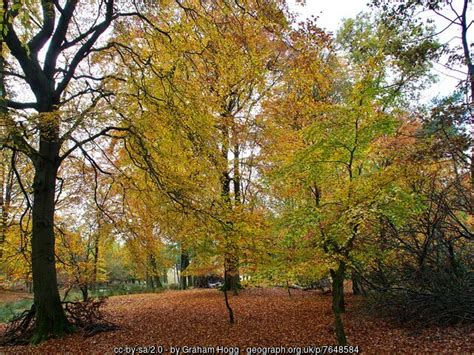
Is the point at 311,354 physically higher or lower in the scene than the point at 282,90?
lower

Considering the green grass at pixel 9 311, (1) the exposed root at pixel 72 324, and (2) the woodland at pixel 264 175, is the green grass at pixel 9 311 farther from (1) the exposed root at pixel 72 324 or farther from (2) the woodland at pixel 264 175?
(2) the woodland at pixel 264 175

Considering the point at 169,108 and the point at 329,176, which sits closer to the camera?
the point at 329,176

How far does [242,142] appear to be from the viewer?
1291 centimetres

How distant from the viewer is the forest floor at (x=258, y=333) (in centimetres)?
627

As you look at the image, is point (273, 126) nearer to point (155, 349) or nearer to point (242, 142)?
point (242, 142)

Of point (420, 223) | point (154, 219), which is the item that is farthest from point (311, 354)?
point (154, 219)

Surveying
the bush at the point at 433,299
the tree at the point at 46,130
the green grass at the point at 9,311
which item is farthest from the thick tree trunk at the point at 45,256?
the bush at the point at 433,299

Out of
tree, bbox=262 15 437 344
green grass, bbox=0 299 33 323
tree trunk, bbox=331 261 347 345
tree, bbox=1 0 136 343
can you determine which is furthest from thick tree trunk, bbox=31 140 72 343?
tree trunk, bbox=331 261 347 345

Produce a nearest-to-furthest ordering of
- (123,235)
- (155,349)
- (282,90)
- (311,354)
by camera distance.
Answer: (311,354), (155,349), (123,235), (282,90)

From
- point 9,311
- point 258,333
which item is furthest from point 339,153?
point 9,311

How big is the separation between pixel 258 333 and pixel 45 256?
552 cm

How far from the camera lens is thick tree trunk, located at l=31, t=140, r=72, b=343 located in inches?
292

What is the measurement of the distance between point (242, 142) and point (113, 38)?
232 inches

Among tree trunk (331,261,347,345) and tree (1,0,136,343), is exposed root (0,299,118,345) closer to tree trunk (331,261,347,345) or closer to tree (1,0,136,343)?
tree (1,0,136,343)
